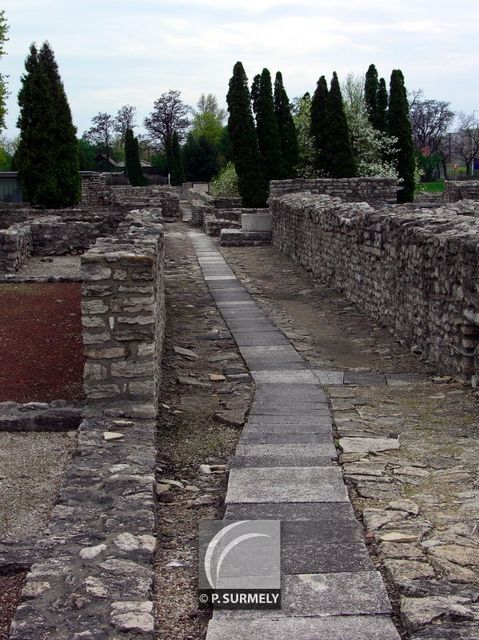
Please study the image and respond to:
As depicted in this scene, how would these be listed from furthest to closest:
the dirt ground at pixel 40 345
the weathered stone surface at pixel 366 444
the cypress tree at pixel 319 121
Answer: the cypress tree at pixel 319 121, the dirt ground at pixel 40 345, the weathered stone surface at pixel 366 444

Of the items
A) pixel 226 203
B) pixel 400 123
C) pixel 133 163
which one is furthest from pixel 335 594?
pixel 133 163

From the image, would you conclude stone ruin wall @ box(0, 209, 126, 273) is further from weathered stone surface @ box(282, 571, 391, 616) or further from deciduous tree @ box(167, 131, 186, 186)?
deciduous tree @ box(167, 131, 186, 186)

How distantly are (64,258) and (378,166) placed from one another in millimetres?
14842

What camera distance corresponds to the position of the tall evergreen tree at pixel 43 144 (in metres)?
31.2

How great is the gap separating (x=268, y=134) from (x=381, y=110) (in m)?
9.82

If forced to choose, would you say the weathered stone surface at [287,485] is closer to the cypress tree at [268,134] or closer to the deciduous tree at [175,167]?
the cypress tree at [268,134]

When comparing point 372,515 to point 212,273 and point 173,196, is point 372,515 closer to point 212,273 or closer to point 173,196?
point 212,273

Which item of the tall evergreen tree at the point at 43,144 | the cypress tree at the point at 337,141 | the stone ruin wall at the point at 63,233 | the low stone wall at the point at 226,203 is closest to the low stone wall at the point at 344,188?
the stone ruin wall at the point at 63,233

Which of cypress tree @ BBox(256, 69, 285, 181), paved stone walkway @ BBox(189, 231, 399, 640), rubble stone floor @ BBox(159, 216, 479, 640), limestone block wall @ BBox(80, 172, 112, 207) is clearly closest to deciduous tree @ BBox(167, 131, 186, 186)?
limestone block wall @ BBox(80, 172, 112, 207)

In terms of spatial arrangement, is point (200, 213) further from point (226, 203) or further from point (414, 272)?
point (414, 272)

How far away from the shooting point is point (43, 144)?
31516 mm

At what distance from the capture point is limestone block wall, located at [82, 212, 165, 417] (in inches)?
251
